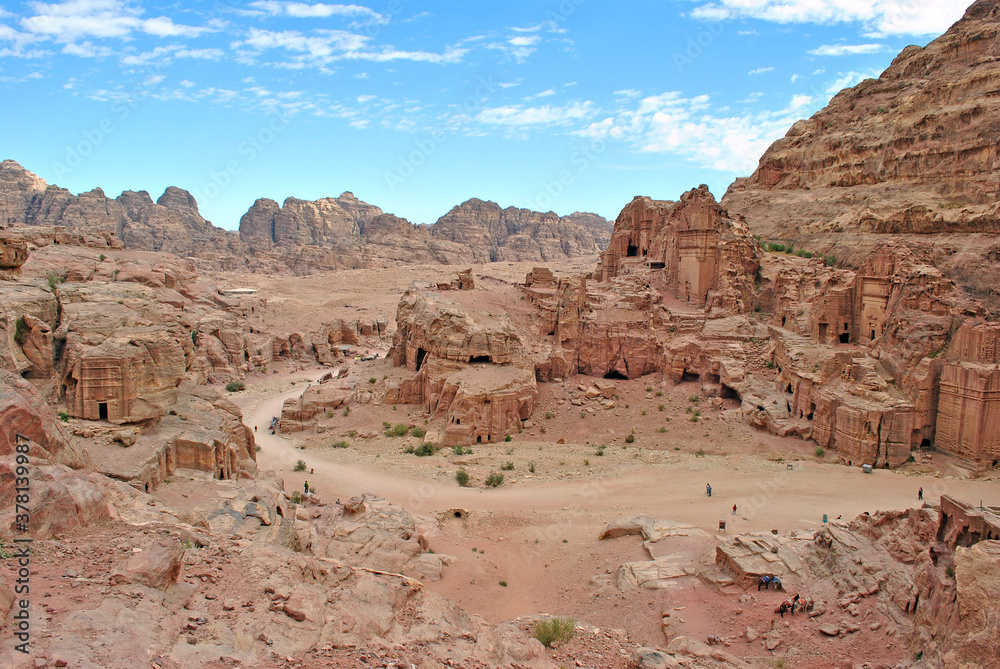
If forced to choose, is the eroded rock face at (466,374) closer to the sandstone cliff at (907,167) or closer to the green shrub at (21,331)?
the green shrub at (21,331)

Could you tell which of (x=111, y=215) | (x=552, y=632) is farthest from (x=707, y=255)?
(x=111, y=215)

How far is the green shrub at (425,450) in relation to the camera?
24703 mm

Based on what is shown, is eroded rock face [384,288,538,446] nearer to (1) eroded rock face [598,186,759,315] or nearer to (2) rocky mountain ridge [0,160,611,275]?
(1) eroded rock face [598,186,759,315]

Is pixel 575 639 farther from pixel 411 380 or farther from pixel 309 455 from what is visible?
pixel 411 380

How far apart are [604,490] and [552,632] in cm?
1007

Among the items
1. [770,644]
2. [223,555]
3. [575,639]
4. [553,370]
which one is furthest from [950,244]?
[223,555]

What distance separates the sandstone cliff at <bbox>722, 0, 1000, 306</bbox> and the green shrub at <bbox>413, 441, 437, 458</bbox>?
24.6 m

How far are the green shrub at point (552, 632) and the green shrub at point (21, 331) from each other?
14.4 m

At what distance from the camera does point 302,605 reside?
9055mm

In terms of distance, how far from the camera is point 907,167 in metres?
37.1

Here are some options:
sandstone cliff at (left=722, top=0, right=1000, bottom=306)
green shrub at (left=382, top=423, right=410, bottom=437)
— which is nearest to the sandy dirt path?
green shrub at (left=382, top=423, right=410, bottom=437)

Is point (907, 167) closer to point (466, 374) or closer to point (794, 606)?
point (466, 374)

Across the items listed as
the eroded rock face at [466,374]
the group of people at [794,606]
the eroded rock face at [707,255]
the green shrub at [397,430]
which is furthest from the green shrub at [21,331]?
the eroded rock face at [707,255]

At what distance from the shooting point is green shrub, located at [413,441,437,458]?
2470cm
